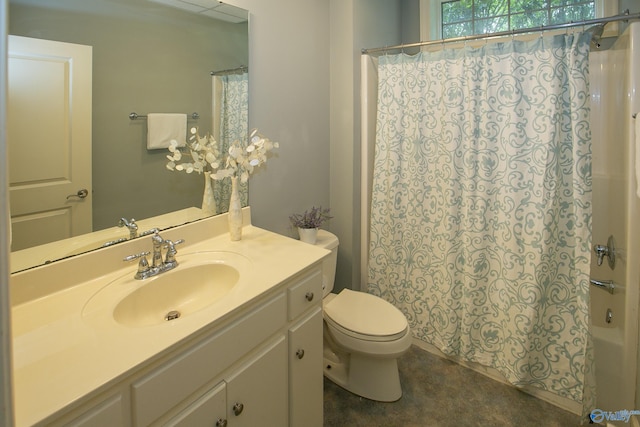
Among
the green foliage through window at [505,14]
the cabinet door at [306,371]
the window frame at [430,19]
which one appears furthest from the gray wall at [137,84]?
the green foliage through window at [505,14]

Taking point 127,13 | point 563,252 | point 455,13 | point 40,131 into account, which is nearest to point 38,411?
point 40,131

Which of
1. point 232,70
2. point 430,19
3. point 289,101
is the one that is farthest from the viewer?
point 430,19

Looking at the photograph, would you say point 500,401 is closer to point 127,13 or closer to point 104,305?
point 104,305

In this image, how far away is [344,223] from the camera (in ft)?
7.97

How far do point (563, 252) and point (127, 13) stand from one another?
219 centimetres

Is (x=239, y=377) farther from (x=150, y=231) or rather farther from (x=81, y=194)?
(x=81, y=194)

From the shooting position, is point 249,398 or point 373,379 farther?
point 373,379

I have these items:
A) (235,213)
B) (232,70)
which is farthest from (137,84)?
(235,213)

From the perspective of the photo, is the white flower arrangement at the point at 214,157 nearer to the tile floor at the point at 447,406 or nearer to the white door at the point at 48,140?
the white door at the point at 48,140

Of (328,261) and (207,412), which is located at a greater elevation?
(328,261)

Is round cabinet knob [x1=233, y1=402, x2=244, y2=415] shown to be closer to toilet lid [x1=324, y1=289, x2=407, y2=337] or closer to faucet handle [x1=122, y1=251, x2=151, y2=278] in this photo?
faucet handle [x1=122, y1=251, x2=151, y2=278]

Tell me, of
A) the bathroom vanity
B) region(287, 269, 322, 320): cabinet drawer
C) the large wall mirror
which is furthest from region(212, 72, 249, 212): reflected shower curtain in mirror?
region(287, 269, 322, 320): cabinet drawer

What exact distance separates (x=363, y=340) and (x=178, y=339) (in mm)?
1095

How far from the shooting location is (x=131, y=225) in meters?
1.37
